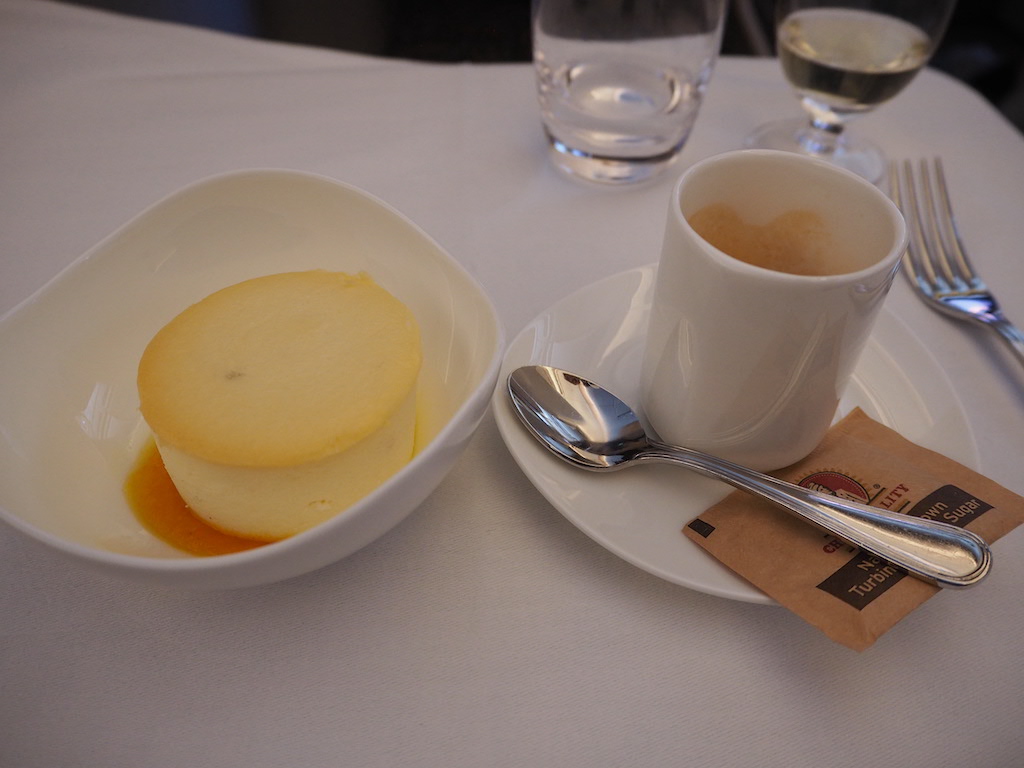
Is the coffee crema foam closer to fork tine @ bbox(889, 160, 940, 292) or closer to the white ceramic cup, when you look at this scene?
the white ceramic cup

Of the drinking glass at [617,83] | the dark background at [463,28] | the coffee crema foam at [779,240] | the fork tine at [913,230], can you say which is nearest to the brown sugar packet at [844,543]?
the coffee crema foam at [779,240]

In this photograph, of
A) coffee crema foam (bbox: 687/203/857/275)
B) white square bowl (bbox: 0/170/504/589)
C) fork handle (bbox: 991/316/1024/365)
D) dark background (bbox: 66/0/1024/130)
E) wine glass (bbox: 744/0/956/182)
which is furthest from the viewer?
dark background (bbox: 66/0/1024/130)

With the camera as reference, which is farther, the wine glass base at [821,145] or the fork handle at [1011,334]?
the wine glass base at [821,145]

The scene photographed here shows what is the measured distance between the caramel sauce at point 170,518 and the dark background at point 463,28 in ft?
3.70

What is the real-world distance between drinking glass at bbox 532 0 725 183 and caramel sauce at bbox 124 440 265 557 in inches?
21.9

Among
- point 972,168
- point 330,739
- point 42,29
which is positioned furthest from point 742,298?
point 42,29

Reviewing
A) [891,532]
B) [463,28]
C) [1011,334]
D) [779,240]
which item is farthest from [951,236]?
[463,28]

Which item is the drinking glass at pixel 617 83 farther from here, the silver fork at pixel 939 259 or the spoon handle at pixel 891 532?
the spoon handle at pixel 891 532

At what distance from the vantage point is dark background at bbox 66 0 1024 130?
4.76 ft

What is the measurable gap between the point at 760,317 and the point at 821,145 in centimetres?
57

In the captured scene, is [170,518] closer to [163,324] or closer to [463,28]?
[163,324]

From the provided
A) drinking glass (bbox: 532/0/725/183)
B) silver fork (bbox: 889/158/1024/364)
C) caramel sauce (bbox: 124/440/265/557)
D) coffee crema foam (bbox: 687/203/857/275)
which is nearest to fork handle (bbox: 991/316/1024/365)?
silver fork (bbox: 889/158/1024/364)

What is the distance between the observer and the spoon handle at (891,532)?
422 mm

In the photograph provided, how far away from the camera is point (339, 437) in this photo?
44cm
